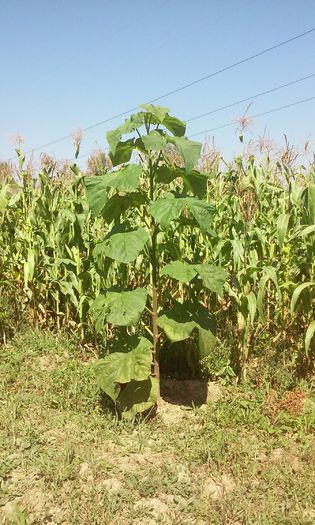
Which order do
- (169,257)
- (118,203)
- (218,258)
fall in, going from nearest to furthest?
1. (118,203)
2. (218,258)
3. (169,257)

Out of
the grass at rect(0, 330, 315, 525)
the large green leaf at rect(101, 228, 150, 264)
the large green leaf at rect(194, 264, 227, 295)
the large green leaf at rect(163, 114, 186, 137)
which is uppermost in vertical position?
the large green leaf at rect(163, 114, 186, 137)

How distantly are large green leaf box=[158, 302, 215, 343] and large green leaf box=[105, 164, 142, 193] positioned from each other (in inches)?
37.7

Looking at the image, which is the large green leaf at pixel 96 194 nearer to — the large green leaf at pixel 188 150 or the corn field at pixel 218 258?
the corn field at pixel 218 258

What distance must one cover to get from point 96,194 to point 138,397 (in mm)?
1456

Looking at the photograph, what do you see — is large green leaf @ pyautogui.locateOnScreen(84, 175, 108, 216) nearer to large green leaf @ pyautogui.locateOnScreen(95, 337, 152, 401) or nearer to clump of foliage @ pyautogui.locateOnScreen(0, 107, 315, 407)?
clump of foliage @ pyautogui.locateOnScreen(0, 107, 315, 407)

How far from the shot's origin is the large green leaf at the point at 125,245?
3092mm

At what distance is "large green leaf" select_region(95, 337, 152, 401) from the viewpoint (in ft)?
10.7

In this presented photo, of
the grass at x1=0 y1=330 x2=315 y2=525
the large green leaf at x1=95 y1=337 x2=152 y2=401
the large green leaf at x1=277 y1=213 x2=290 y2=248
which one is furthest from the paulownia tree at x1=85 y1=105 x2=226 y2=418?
the large green leaf at x1=277 y1=213 x2=290 y2=248

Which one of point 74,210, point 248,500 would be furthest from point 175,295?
point 248,500

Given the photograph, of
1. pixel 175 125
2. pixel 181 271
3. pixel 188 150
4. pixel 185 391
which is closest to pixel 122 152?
pixel 175 125

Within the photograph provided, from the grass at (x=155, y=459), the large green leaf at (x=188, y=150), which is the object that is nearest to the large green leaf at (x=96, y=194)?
the large green leaf at (x=188, y=150)

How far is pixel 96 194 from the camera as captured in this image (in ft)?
10.6

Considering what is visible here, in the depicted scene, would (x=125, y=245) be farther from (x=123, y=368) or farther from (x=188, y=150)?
(x=123, y=368)

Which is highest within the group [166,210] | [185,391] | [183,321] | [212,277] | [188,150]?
[188,150]
